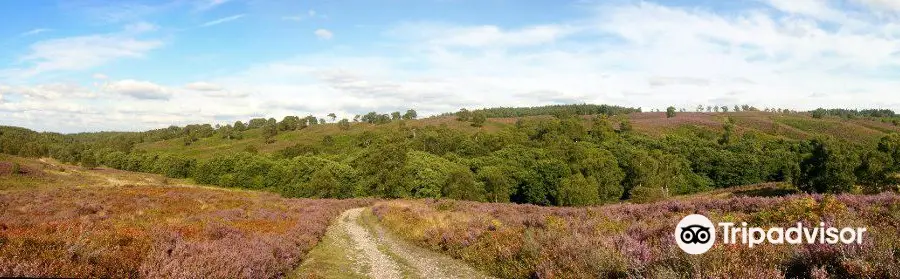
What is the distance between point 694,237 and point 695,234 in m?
0.32

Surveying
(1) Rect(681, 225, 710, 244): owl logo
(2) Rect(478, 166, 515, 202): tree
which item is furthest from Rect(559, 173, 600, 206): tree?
(1) Rect(681, 225, 710, 244): owl logo

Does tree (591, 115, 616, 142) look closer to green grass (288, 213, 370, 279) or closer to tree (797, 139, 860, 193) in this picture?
tree (797, 139, 860, 193)

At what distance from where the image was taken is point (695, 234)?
1309 centimetres

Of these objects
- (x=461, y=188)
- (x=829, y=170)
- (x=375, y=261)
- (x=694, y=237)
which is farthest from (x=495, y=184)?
(x=694, y=237)

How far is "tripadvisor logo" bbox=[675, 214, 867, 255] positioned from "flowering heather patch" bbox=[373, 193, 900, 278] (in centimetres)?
38

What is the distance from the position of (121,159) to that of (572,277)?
654 ft

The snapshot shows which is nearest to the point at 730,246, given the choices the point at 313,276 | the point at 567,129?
the point at 313,276

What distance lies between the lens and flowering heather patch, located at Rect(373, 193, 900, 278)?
9039 millimetres

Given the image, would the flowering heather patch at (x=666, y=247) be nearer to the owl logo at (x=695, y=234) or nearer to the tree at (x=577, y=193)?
the owl logo at (x=695, y=234)

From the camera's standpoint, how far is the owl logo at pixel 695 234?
12.4 m

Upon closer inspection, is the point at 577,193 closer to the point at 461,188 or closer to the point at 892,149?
the point at 461,188

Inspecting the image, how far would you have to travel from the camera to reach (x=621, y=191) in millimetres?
95688

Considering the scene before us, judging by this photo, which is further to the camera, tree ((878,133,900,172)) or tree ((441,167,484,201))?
tree ((878,133,900,172))

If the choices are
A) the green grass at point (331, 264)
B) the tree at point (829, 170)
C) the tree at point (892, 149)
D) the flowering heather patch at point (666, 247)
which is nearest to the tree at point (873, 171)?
the tree at point (829, 170)
